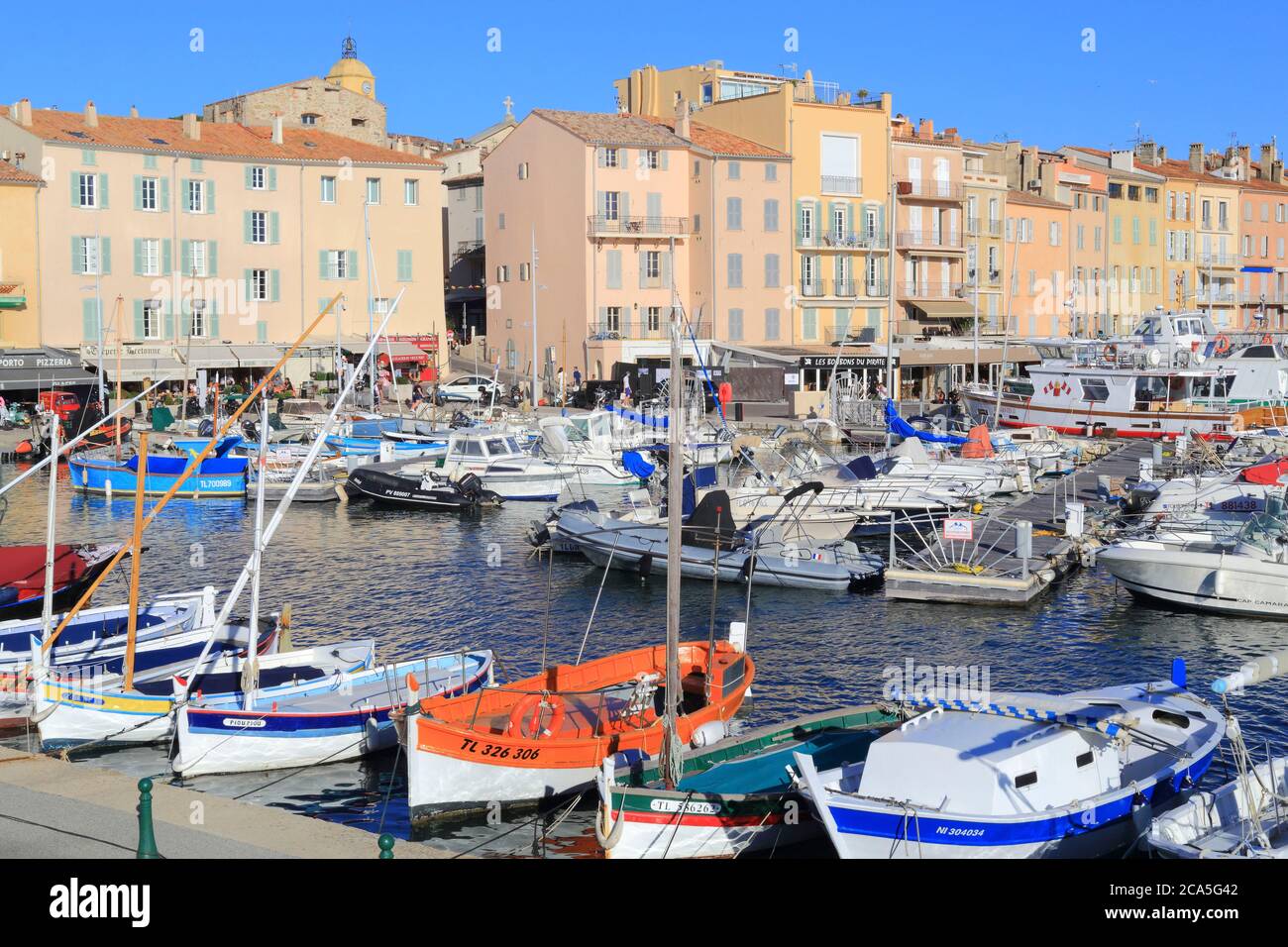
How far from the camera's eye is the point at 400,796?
724 inches

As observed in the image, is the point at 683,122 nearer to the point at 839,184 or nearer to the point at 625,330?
the point at 839,184

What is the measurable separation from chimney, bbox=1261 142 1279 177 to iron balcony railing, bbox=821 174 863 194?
4344 cm

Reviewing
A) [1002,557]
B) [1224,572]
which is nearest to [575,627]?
[1002,557]

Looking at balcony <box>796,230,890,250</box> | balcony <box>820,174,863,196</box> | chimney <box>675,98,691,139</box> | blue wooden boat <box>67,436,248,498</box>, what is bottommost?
blue wooden boat <box>67,436,248,498</box>

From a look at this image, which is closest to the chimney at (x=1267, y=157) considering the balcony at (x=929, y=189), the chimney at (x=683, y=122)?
the balcony at (x=929, y=189)

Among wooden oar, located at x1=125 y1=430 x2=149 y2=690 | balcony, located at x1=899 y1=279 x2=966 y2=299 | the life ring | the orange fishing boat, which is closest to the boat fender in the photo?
the orange fishing boat

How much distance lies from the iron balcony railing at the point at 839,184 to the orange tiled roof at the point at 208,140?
1720 centimetres

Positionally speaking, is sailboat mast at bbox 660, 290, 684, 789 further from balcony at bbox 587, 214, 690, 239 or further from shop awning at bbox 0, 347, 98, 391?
balcony at bbox 587, 214, 690, 239

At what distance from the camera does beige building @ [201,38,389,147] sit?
72.4 meters

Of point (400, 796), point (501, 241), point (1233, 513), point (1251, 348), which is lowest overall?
point (400, 796)

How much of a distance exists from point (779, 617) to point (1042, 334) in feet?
186
